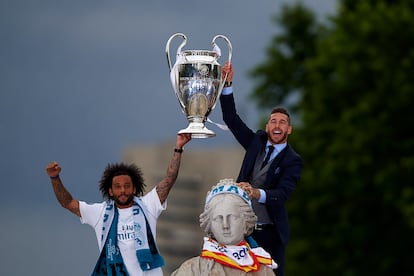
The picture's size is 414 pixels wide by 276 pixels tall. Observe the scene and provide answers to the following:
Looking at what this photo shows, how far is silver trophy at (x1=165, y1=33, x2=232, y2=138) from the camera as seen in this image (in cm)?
1414

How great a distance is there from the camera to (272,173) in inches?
561

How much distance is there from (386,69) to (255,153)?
74.8ft

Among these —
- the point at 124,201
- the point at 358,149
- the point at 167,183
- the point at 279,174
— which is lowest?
the point at 124,201

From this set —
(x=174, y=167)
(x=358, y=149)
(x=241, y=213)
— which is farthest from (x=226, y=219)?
(x=358, y=149)

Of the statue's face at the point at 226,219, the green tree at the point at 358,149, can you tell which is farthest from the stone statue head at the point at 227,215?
the green tree at the point at 358,149

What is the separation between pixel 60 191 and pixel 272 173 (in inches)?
81.4

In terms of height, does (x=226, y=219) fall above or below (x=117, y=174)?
below

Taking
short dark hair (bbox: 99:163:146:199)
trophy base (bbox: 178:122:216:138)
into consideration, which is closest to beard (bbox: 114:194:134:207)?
short dark hair (bbox: 99:163:146:199)

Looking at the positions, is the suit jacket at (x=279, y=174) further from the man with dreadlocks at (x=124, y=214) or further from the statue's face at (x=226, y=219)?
the statue's face at (x=226, y=219)

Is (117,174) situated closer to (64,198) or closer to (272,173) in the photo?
(64,198)

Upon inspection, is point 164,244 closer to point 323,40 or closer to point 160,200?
point 323,40

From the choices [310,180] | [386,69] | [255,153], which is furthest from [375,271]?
[255,153]

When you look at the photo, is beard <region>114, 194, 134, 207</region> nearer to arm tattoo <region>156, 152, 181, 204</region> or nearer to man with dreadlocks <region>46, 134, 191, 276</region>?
man with dreadlocks <region>46, 134, 191, 276</region>

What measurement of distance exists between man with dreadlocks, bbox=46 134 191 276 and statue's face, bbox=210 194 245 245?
974mm
